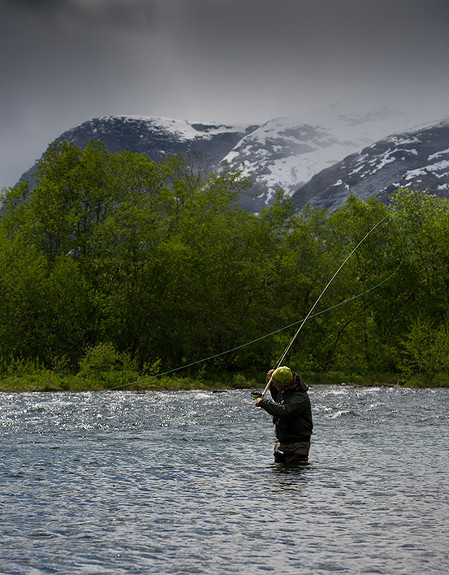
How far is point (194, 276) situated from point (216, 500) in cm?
3568

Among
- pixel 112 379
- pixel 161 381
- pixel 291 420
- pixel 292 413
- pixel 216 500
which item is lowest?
pixel 161 381

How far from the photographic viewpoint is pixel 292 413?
1138 centimetres

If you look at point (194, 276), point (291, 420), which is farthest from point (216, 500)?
point (194, 276)

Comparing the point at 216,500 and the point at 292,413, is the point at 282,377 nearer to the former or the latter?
the point at 292,413

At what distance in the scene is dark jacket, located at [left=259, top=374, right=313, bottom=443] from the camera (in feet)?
37.0

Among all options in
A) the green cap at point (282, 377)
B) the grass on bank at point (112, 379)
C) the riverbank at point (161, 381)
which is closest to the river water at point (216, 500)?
the green cap at point (282, 377)

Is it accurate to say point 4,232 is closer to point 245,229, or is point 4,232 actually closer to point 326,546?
point 245,229

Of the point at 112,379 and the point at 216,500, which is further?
the point at 112,379

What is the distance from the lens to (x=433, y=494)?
9.05m

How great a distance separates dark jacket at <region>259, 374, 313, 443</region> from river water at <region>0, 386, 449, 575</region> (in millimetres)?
567

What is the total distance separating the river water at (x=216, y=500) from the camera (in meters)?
6.09

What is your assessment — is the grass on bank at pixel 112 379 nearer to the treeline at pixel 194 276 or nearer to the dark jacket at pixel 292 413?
the treeline at pixel 194 276

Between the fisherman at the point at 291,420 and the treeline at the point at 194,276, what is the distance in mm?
22827

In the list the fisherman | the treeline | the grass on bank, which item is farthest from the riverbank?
the fisherman
